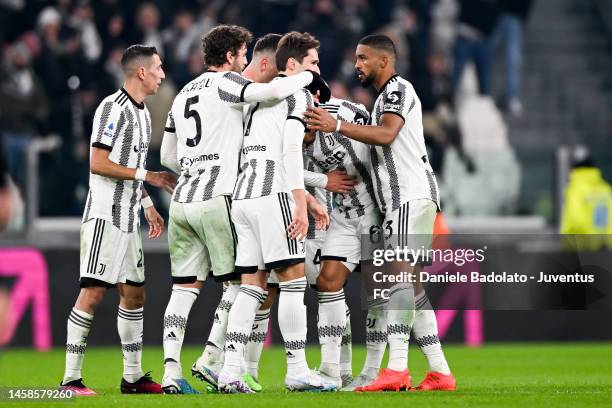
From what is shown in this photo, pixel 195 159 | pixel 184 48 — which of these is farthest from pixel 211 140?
pixel 184 48

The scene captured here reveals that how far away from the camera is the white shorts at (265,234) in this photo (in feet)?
24.4

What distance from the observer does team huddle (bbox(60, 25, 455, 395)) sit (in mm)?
7512

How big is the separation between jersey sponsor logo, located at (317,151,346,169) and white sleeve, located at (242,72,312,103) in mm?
738

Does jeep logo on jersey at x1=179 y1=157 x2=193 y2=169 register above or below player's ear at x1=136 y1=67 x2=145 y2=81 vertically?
below

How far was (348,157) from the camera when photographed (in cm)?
813

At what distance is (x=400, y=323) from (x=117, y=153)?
2122 mm

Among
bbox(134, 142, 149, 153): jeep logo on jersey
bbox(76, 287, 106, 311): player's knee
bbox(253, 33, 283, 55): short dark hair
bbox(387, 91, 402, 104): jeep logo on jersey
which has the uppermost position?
bbox(253, 33, 283, 55): short dark hair

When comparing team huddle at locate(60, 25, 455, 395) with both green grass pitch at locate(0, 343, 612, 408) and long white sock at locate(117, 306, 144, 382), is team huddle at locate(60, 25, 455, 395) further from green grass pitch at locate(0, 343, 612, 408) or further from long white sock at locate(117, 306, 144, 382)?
green grass pitch at locate(0, 343, 612, 408)

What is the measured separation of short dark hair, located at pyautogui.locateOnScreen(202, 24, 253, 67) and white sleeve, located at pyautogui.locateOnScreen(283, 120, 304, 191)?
751 mm

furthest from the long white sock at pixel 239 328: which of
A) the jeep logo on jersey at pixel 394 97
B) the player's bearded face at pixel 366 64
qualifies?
the player's bearded face at pixel 366 64

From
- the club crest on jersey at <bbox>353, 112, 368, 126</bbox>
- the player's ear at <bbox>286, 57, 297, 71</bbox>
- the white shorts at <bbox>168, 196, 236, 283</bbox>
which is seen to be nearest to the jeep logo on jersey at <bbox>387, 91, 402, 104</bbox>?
the club crest on jersey at <bbox>353, 112, 368, 126</bbox>

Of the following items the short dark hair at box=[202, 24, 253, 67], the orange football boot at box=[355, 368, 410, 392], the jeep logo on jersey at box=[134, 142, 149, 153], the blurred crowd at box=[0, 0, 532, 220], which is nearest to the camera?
the orange football boot at box=[355, 368, 410, 392]

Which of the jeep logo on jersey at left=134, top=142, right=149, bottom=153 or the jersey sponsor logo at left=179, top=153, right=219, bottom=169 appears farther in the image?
the jeep logo on jersey at left=134, top=142, right=149, bottom=153

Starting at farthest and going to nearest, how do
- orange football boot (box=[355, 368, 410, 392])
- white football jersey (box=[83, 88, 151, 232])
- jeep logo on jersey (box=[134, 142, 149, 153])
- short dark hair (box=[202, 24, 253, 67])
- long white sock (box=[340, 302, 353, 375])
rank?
long white sock (box=[340, 302, 353, 375]), jeep logo on jersey (box=[134, 142, 149, 153]), white football jersey (box=[83, 88, 151, 232]), short dark hair (box=[202, 24, 253, 67]), orange football boot (box=[355, 368, 410, 392])
